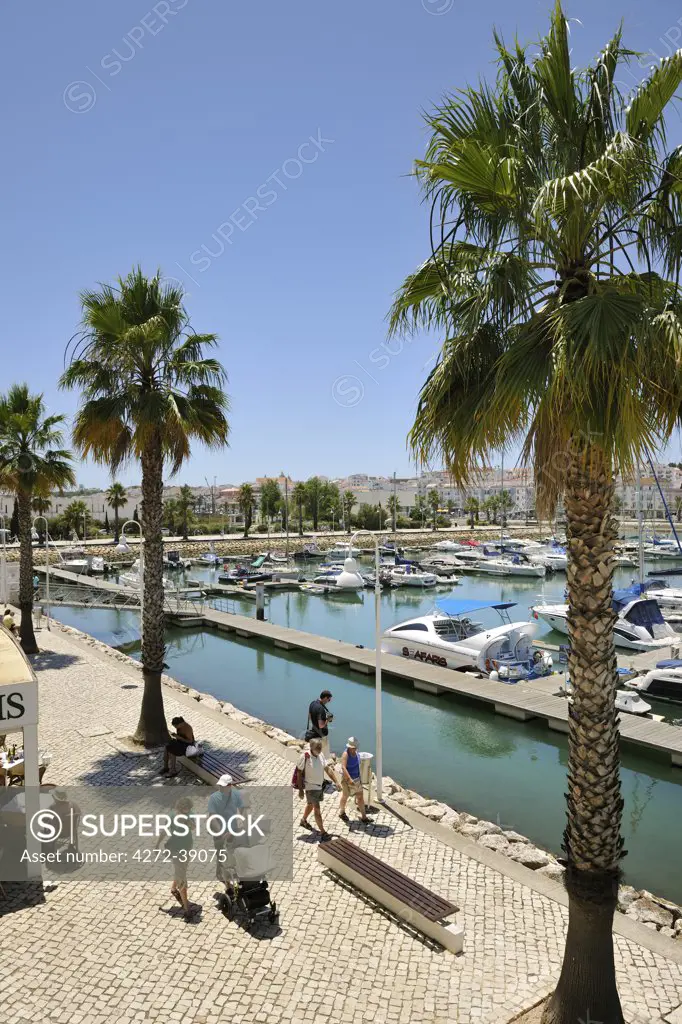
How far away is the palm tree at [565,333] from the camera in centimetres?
492

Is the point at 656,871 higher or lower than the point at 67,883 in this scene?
lower

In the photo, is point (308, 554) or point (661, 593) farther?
point (308, 554)

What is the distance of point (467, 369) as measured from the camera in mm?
5691

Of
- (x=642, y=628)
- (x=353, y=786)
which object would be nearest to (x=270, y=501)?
(x=642, y=628)

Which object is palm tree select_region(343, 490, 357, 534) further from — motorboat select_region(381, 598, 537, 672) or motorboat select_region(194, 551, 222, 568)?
motorboat select_region(381, 598, 537, 672)

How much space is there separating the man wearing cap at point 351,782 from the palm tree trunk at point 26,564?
13.9m

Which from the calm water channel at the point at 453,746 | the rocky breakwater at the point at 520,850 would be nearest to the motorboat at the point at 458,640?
the calm water channel at the point at 453,746

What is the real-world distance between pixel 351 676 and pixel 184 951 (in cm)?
1724

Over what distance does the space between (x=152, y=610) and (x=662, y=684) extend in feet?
48.3

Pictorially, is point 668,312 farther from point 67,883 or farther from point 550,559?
point 550,559

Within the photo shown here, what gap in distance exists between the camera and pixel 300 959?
688 cm

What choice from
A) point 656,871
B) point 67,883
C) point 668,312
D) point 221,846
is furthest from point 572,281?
point 656,871

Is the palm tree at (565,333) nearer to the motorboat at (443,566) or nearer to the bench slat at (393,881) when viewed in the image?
the bench slat at (393,881)

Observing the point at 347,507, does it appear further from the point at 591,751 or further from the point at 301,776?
the point at 591,751
